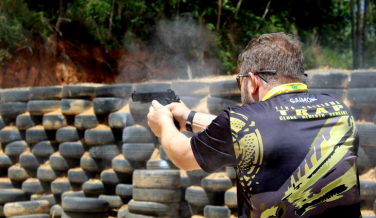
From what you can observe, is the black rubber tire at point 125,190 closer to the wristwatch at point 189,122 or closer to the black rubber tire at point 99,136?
the black rubber tire at point 99,136

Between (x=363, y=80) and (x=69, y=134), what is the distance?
3901 mm

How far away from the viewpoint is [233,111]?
1.79m

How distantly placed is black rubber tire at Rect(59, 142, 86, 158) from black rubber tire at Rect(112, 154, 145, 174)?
2.11 ft

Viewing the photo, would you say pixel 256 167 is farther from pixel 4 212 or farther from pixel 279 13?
pixel 279 13

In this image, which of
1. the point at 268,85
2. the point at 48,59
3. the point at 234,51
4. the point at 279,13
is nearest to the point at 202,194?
the point at 268,85

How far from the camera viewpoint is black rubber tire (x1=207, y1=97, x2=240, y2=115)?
4871 millimetres

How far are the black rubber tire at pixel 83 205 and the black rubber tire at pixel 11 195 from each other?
1.37m

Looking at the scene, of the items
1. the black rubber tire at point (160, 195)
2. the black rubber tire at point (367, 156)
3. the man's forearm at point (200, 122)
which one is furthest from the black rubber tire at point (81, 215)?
the man's forearm at point (200, 122)

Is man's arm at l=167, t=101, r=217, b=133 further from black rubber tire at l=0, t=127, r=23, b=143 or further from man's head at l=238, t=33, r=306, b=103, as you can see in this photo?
black rubber tire at l=0, t=127, r=23, b=143

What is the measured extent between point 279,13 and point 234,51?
2.07 metres

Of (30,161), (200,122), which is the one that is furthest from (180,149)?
(30,161)

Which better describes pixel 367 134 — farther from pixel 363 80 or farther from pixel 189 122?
pixel 189 122

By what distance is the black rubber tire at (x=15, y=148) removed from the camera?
6.69 meters

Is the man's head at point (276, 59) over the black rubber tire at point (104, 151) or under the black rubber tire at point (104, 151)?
over
